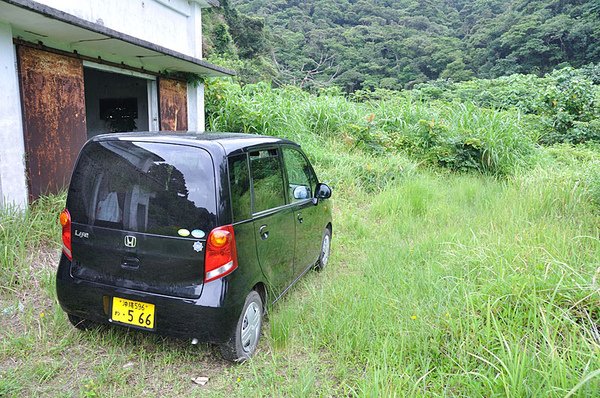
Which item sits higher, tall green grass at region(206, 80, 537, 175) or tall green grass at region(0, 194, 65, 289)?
tall green grass at region(206, 80, 537, 175)

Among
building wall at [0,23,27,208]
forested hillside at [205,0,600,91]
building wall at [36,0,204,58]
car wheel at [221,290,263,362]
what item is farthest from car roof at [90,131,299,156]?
forested hillside at [205,0,600,91]

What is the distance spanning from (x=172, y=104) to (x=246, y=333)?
5.77 metres

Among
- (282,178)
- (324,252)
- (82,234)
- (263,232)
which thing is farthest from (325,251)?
(82,234)

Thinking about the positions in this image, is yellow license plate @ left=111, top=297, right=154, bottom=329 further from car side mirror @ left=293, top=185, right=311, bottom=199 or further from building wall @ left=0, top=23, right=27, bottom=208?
building wall @ left=0, top=23, right=27, bottom=208

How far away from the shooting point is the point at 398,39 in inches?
1403

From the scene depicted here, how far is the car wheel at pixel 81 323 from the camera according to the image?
2.79m

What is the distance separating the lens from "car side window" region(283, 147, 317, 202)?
139 inches

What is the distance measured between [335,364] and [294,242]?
1.12 meters

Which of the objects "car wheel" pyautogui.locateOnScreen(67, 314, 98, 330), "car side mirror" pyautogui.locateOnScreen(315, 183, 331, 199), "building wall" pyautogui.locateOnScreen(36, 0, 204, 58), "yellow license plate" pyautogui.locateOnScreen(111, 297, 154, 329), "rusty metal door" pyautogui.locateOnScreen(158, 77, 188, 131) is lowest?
"car wheel" pyautogui.locateOnScreen(67, 314, 98, 330)

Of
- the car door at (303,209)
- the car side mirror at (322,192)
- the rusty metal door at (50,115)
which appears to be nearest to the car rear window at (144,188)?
the car door at (303,209)

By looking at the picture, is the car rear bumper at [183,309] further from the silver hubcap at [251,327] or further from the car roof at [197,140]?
the car roof at [197,140]

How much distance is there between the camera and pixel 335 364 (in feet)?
8.38

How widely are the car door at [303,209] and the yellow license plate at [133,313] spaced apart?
1349mm

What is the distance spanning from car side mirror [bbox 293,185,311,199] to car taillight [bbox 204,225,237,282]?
4.02 feet
